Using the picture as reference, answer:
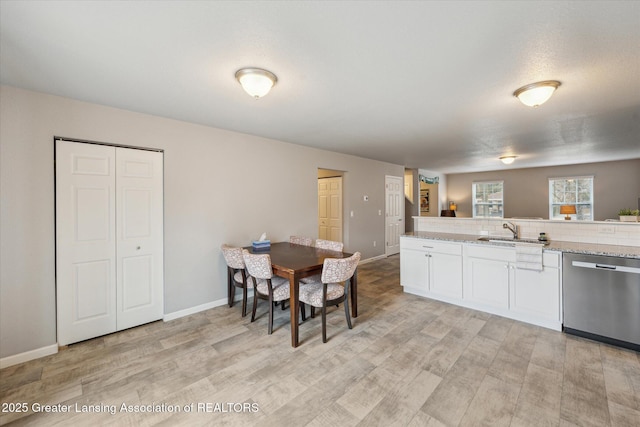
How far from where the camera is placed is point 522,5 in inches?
56.1

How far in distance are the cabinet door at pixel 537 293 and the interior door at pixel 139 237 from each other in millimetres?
4186

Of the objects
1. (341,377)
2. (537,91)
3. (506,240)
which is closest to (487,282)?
(506,240)

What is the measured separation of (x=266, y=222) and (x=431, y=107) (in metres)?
2.77

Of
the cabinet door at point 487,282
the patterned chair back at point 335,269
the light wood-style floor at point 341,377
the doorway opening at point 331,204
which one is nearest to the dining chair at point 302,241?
the light wood-style floor at point 341,377

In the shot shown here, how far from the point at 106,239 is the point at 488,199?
405 inches

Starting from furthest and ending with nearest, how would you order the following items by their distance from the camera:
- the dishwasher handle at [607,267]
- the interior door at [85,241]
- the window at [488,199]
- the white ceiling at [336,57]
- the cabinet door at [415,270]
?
1. the window at [488,199]
2. the cabinet door at [415,270]
3. the interior door at [85,241]
4. the dishwasher handle at [607,267]
5. the white ceiling at [336,57]

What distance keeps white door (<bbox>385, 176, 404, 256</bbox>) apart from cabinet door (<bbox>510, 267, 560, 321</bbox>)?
380cm

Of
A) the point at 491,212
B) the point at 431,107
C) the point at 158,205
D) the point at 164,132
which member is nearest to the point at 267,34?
the point at 431,107

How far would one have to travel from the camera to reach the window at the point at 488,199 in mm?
8922

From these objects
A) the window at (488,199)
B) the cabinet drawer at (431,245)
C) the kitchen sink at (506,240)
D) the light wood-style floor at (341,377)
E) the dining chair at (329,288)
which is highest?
the window at (488,199)

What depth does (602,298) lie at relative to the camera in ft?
8.54

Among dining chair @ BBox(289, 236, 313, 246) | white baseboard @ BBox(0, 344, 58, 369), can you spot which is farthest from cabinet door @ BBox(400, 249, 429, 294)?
white baseboard @ BBox(0, 344, 58, 369)

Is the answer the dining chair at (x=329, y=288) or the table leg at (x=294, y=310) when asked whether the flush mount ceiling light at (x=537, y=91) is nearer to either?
the dining chair at (x=329, y=288)

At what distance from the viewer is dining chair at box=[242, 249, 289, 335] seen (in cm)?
278
